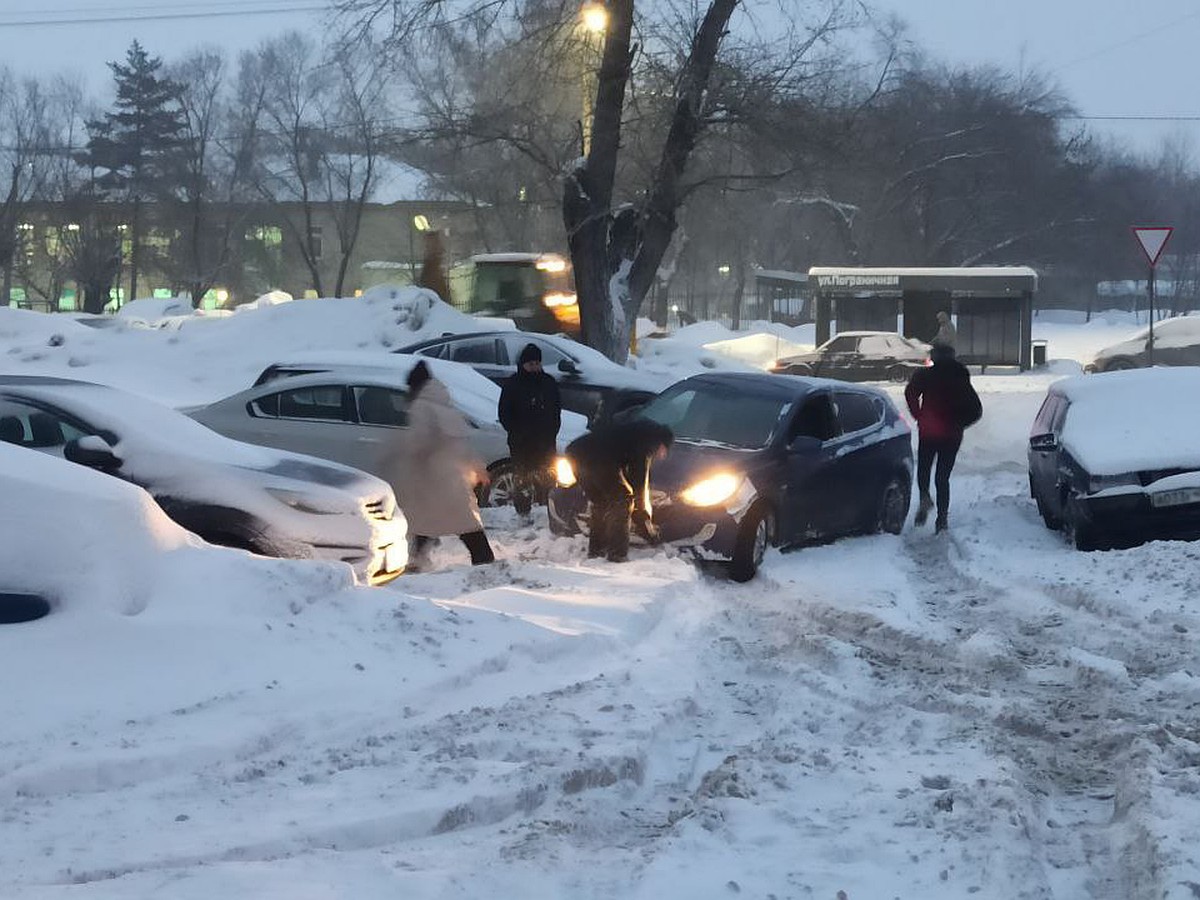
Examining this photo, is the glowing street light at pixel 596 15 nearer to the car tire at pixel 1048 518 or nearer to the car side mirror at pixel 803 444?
the car tire at pixel 1048 518

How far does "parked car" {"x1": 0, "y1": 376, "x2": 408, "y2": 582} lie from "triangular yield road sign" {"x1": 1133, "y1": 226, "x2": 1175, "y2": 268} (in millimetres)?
13902

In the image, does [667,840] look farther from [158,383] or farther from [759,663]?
[158,383]

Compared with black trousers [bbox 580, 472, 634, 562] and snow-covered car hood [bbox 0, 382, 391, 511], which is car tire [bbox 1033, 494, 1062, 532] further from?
snow-covered car hood [bbox 0, 382, 391, 511]

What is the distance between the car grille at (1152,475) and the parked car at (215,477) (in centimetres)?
619

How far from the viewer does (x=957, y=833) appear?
554cm

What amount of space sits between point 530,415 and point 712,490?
101 inches

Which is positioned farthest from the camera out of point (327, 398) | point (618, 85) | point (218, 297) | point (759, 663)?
point (218, 297)

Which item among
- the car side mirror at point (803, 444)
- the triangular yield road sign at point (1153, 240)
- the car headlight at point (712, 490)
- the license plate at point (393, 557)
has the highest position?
the triangular yield road sign at point (1153, 240)

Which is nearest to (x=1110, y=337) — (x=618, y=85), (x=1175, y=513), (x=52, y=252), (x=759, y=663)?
(x=618, y=85)

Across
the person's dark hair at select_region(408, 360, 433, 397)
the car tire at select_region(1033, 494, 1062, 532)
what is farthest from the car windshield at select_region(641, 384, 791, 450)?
the car tire at select_region(1033, 494, 1062, 532)

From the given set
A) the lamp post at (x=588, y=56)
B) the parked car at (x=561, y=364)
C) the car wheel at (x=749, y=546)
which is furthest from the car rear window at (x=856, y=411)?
the lamp post at (x=588, y=56)

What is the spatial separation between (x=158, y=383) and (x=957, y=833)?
2678 cm

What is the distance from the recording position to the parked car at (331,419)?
47.9 ft

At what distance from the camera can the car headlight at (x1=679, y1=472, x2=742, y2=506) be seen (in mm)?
11711
